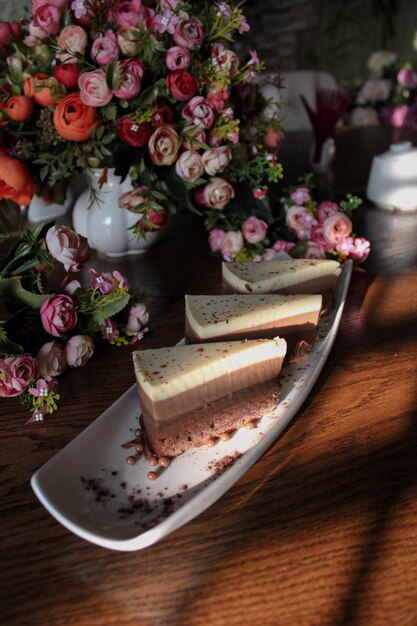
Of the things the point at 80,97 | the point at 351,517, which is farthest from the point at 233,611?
the point at 80,97

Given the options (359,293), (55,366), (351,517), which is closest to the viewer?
(351,517)

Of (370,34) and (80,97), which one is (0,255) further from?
(370,34)

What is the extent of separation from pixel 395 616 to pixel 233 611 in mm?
160

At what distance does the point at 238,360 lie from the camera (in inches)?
32.0

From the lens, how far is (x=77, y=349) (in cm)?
97

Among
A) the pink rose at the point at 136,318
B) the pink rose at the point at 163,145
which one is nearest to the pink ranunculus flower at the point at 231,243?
the pink rose at the point at 163,145

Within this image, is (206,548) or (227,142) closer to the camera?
(206,548)

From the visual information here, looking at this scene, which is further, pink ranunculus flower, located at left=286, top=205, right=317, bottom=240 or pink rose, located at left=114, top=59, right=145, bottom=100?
pink ranunculus flower, located at left=286, top=205, right=317, bottom=240

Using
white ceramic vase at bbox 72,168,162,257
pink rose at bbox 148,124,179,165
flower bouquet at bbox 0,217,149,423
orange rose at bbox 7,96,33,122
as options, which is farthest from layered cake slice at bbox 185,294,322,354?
orange rose at bbox 7,96,33,122

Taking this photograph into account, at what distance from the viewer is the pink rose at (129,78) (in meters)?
1.11

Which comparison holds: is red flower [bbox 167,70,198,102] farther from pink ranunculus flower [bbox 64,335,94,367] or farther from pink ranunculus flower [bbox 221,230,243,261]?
pink ranunculus flower [bbox 64,335,94,367]

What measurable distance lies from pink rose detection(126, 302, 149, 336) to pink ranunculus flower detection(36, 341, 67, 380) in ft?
0.52

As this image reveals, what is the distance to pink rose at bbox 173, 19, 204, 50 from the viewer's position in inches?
44.5

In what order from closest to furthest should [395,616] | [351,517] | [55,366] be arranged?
[395,616], [351,517], [55,366]
